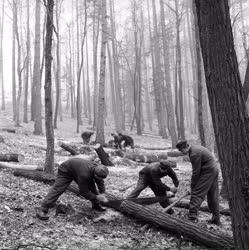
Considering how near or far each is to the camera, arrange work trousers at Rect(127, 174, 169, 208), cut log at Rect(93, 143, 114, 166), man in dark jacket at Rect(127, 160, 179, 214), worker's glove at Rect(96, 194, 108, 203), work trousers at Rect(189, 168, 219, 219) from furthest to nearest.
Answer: cut log at Rect(93, 143, 114, 166)
work trousers at Rect(127, 174, 169, 208)
man in dark jacket at Rect(127, 160, 179, 214)
work trousers at Rect(189, 168, 219, 219)
worker's glove at Rect(96, 194, 108, 203)

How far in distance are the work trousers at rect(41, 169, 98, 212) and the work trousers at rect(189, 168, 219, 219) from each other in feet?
6.49

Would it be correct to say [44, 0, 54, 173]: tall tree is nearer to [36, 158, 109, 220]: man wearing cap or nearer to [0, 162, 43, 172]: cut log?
[0, 162, 43, 172]: cut log

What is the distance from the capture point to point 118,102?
31688 mm

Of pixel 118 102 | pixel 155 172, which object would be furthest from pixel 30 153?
pixel 118 102

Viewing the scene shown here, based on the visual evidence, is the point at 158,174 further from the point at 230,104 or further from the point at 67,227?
the point at 230,104

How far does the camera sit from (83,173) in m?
6.54

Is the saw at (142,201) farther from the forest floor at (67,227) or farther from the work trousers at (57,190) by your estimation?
the work trousers at (57,190)

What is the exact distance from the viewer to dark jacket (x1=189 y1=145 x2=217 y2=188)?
22.9 ft

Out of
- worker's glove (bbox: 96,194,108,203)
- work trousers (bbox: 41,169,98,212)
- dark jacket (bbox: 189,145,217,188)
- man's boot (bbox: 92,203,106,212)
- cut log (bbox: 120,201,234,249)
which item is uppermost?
dark jacket (bbox: 189,145,217,188)

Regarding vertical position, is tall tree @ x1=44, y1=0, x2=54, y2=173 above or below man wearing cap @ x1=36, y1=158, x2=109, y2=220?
above

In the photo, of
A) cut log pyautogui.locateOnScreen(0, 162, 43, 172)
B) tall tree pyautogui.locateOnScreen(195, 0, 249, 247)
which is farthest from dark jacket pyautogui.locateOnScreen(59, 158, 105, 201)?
tall tree pyautogui.locateOnScreen(195, 0, 249, 247)

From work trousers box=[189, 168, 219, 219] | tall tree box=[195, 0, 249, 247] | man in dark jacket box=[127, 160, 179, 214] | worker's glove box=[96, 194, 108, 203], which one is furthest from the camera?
man in dark jacket box=[127, 160, 179, 214]

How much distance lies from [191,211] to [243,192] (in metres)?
3.46

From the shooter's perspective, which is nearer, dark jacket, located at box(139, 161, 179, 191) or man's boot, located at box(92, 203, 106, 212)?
man's boot, located at box(92, 203, 106, 212)
